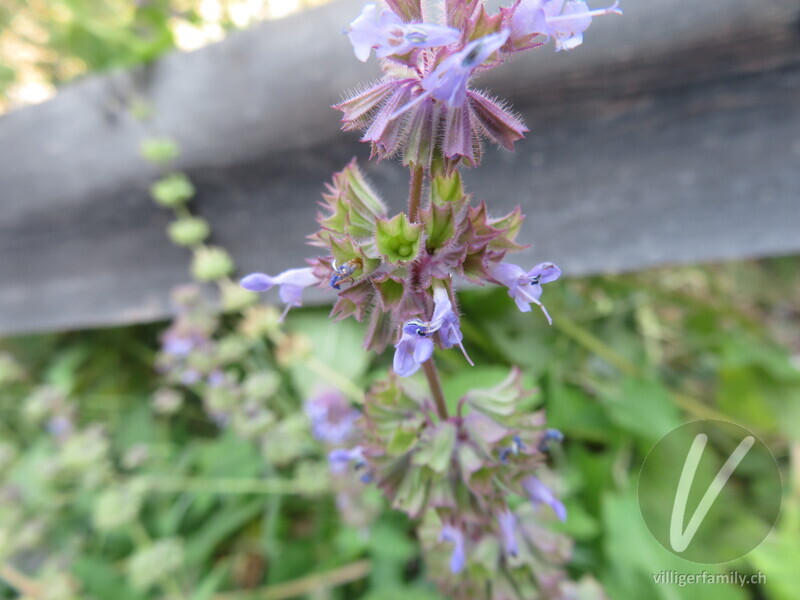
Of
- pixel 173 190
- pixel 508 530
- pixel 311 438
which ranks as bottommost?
pixel 508 530

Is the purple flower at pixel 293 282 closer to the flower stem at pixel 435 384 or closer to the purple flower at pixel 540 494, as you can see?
the flower stem at pixel 435 384

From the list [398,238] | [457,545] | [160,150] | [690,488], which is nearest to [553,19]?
[398,238]

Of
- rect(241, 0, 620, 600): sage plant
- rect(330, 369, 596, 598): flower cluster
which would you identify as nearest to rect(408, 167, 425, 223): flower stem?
rect(241, 0, 620, 600): sage plant

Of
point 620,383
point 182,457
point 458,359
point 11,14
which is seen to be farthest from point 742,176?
point 11,14

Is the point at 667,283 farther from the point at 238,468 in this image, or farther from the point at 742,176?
the point at 238,468

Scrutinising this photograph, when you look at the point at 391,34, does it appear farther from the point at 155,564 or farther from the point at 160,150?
the point at 155,564

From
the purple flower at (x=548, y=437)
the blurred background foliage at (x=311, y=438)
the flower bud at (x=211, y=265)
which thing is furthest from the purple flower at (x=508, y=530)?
the flower bud at (x=211, y=265)

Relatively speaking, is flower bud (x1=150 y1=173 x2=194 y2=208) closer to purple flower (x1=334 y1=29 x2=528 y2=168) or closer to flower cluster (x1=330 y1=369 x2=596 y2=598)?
flower cluster (x1=330 y1=369 x2=596 y2=598)
